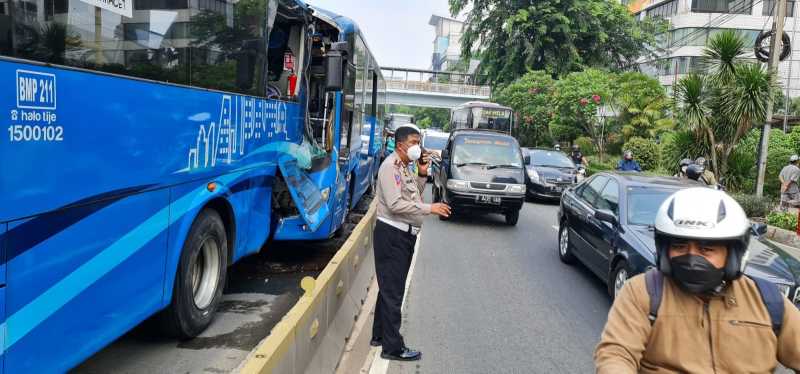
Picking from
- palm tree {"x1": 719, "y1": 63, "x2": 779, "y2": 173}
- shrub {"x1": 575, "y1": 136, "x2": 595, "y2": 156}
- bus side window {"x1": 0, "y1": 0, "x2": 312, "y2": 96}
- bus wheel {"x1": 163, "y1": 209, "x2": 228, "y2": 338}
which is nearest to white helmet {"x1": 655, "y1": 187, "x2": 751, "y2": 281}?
bus side window {"x1": 0, "y1": 0, "x2": 312, "y2": 96}

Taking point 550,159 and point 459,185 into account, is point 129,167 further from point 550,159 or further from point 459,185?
point 550,159

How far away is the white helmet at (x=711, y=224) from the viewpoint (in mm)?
2129

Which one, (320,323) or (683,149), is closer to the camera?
(320,323)

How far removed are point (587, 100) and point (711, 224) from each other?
84.5 ft

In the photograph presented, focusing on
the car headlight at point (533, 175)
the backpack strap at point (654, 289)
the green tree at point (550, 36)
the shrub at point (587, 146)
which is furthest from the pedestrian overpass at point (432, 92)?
the backpack strap at point (654, 289)

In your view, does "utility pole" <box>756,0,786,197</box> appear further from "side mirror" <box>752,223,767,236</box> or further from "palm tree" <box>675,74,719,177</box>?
"side mirror" <box>752,223,767,236</box>

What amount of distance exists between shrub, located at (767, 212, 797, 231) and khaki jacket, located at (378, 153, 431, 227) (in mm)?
11625

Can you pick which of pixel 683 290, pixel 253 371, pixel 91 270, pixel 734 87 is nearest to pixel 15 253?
pixel 91 270

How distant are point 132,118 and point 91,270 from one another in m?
0.98

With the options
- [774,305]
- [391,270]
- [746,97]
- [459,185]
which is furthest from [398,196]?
[746,97]

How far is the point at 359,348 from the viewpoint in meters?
5.24

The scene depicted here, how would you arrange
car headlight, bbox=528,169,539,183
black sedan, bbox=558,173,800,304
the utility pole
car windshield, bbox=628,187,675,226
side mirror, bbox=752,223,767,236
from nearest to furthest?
black sedan, bbox=558,173,800,304, side mirror, bbox=752,223,767,236, car windshield, bbox=628,187,675,226, the utility pole, car headlight, bbox=528,169,539,183

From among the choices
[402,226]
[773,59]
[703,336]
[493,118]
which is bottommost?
[402,226]

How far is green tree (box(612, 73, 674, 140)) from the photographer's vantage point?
81.3ft
